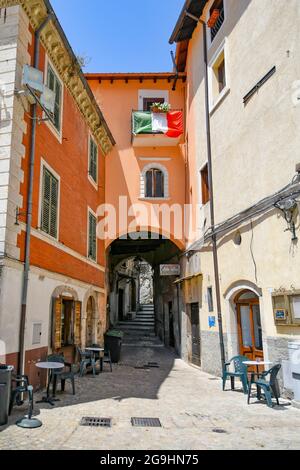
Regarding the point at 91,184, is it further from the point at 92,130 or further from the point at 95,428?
the point at 95,428

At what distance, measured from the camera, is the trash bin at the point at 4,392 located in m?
5.57

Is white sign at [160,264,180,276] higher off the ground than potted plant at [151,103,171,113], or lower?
lower

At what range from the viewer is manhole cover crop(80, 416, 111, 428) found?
578 centimetres

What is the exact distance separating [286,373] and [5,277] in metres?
5.92

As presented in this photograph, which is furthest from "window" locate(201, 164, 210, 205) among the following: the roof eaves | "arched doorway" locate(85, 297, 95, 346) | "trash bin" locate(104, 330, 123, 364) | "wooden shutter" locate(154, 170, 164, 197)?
"trash bin" locate(104, 330, 123, 364)

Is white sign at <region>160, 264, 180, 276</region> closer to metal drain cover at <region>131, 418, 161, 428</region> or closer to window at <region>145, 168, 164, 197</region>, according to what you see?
window at <region>145, 168, 164, 197</region>

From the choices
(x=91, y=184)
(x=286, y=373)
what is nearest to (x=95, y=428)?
(x=286, y=373)

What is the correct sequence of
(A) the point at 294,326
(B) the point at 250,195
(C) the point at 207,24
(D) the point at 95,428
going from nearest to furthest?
(D) the point at 95,428
(A) the point at 294,326
(B) the point at 250,195
(C) the point at 207,24

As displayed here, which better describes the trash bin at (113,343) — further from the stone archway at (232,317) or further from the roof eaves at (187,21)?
the roof eaves at (187,21)

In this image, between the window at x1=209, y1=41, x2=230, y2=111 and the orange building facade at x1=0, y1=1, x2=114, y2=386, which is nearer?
the orange building facade at x1=0, y1=1, x2=114, y2=386

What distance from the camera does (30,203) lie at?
787 centimetres

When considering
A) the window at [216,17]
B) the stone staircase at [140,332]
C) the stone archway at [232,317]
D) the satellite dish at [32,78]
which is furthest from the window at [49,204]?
the stone staircase at [140,332]

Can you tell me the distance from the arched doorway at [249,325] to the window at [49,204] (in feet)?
17.7

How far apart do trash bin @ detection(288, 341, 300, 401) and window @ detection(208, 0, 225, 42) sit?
10.1 m
